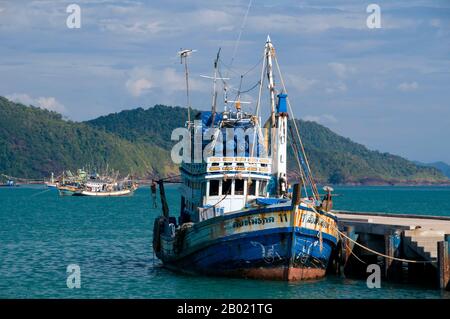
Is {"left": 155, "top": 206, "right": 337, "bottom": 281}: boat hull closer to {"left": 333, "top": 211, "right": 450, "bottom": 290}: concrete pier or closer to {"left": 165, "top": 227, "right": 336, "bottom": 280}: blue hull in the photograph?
{"left": 165, "top": 227, "right": 336, "bottom": 280}: blue hull

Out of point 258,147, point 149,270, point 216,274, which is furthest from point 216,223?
point 149,270

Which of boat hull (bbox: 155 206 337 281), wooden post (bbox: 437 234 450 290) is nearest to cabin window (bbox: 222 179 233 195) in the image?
boat hull (bbox: 155 206 337 281)

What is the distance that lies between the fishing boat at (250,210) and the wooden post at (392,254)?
93.4 inches

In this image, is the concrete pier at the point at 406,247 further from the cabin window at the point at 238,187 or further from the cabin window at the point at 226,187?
the cabin window at the point at 226,187

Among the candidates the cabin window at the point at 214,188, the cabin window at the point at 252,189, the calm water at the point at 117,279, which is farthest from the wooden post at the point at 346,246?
the cabin window at the point at 214,188

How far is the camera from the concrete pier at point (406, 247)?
34969 mm

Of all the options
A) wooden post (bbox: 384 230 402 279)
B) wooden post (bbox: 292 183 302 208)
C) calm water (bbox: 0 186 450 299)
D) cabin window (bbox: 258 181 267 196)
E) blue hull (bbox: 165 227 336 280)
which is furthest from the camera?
cabin window (bbox: 258 181 267 196)

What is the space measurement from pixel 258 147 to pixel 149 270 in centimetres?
842

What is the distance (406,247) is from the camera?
123 feet

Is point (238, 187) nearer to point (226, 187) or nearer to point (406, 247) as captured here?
point (226, 187)

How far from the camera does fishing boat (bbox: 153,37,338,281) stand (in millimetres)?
36906
